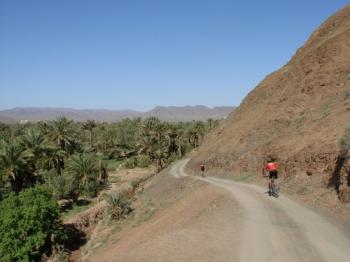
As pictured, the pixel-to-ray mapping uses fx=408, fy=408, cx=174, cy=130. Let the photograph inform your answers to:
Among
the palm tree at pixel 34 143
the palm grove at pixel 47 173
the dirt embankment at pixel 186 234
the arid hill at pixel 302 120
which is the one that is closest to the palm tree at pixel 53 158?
the palm grove at pixel 47 173

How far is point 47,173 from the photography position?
5009 cm

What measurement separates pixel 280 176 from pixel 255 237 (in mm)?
11923

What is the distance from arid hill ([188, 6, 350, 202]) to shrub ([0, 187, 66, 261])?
15.2 metres

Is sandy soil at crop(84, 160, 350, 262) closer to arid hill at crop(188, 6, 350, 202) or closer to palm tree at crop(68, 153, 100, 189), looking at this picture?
arid hill at crop(188, 6, 350, 202)

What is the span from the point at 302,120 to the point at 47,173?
31.1 m

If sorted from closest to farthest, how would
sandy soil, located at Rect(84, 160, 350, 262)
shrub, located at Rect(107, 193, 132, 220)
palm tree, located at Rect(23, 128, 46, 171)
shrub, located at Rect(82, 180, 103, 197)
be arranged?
sandy soil, located at Rect(84, 160, 350, 262), shrub, located at Rect(107, 193, 132, 220), palm tree, located at Rect(23, 128, 46, 171), shrub, located at Rect(82, 180, 103, 197)

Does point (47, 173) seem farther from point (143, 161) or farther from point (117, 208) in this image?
point (143, 161)

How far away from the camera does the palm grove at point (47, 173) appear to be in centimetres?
2714

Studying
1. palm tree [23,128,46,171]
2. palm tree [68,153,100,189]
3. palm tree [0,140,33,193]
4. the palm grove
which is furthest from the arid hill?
palm tree [0,140,33,193]

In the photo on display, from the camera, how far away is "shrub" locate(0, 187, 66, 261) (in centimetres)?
2611

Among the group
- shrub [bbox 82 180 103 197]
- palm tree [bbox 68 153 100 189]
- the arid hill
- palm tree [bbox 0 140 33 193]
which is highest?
the arid hill

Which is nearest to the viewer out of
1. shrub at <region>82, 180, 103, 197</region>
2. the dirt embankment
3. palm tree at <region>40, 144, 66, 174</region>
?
the dirt embankment

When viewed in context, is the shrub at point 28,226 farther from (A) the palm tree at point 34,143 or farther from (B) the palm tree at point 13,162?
(A) the palm tree at point 34,143

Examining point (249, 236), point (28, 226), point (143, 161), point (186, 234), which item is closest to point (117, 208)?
point (28, 226)
